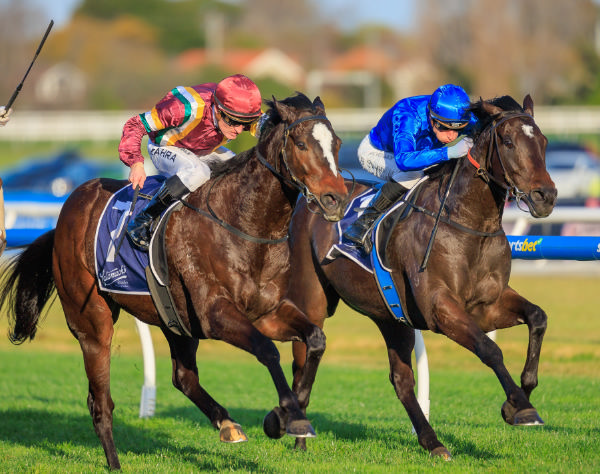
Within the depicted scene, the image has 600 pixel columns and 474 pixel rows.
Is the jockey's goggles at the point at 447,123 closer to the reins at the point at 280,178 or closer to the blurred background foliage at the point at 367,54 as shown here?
the reins at the point at 280,178

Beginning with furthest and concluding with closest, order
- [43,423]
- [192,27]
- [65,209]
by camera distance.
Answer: [192,27] → [43,423] → [65,209]

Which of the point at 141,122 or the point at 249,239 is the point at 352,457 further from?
the point at 141,122

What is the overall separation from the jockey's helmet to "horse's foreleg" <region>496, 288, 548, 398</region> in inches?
65.1

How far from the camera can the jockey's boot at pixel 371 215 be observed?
591 cm

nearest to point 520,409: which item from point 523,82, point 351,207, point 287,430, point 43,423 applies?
point 287,430

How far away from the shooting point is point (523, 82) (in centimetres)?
4803

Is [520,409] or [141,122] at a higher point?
[141,122]

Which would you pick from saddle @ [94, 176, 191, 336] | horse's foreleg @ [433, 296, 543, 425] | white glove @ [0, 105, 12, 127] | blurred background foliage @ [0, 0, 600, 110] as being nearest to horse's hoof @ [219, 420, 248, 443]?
saddle @ [94, 176, 191, 336]

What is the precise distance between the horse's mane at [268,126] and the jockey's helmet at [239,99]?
10 cm

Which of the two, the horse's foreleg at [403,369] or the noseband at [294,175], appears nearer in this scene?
the noseband at [294,175]

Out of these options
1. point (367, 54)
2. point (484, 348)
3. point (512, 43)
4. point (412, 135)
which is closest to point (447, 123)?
point (412, 135)

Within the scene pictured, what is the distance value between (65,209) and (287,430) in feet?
7.52

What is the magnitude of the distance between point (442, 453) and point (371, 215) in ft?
4.81

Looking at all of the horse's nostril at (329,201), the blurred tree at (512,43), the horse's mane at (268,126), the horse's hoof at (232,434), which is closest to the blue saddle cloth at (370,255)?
the horse's mane at (268,126)
